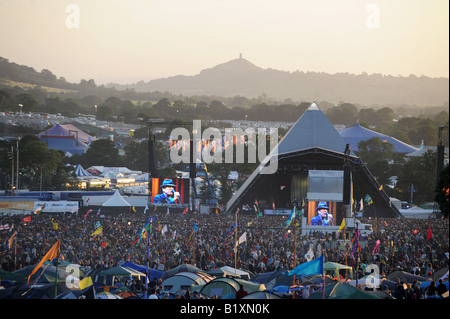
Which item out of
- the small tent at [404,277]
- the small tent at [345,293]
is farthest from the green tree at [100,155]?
the small tent at [345,293]

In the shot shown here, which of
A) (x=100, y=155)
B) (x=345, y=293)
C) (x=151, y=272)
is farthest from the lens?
(x=100, y=155)

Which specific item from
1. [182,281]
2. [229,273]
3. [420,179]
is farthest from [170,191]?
[182,281]

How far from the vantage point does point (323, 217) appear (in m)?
26.0

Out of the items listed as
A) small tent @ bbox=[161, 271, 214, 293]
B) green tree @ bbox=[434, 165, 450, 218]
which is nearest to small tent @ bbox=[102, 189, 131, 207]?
small tent @ bbox=[161, 271, 214, 293]

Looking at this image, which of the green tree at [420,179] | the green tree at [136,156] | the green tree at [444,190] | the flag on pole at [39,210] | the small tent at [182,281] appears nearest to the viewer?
the green tree at [444,190]

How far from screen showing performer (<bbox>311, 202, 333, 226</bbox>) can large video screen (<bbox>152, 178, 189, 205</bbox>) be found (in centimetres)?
631

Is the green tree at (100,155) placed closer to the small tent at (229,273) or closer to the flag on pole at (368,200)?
the flag on pole at (368,200)

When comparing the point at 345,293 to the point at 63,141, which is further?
the point at 63,141

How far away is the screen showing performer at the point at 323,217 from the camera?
2570 centimetres

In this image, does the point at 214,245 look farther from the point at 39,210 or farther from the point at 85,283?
the point at 39,210

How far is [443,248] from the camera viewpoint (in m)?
19.1

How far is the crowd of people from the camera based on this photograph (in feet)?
55.0

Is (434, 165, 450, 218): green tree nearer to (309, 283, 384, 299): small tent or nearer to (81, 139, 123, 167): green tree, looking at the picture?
(309, 283, 384, 299): small tent

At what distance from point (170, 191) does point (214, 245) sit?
10.3 m
